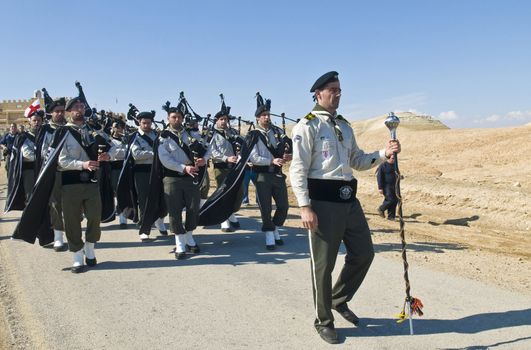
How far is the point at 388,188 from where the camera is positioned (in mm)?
11258

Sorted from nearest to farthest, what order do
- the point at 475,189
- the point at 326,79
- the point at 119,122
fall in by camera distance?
the point at 326,79
the point at 119,122
the point at 475,189

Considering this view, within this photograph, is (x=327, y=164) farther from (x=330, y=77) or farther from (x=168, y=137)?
(x=168, y=137)

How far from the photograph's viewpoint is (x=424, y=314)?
4.47 metres

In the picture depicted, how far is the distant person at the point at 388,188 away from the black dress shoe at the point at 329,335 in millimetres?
7521

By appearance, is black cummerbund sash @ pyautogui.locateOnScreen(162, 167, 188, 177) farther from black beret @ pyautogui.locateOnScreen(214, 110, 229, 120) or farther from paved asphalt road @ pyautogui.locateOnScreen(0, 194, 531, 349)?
black beret @ pyautogui.locateOnScreen(214, 110, 229, 120)

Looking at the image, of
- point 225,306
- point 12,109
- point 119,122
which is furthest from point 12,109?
point 225,306

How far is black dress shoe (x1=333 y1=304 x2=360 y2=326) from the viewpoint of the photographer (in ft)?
13.9

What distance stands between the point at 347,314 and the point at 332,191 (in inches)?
47.6

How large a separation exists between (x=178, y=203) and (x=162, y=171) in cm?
68

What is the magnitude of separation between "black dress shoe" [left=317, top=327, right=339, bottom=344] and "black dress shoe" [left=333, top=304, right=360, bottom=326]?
37cm

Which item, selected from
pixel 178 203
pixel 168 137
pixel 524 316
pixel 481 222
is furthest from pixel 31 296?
pixel 481 222

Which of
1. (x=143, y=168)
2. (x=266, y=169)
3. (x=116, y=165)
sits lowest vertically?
(x=266, y=169)

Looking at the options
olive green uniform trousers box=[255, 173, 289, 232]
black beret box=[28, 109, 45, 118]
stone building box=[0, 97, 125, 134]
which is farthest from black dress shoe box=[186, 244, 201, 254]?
stone building box=[0, 97, 125, 134]

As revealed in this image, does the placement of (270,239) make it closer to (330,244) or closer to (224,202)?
(224,202)
